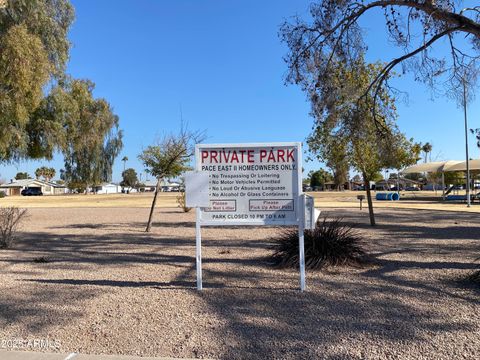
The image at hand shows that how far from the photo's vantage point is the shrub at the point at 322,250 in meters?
8.45

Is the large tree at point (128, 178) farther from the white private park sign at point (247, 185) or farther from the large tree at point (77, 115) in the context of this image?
the white private park sign at point (247, 185)

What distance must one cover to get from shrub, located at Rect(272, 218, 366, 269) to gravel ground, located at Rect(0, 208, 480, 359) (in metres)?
0.36

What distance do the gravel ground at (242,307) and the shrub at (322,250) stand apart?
0.36m

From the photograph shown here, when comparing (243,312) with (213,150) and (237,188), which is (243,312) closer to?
(237,188)

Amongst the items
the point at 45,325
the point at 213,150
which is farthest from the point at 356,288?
the point at 45,325

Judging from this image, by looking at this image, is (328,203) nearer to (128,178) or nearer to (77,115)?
(77,115)

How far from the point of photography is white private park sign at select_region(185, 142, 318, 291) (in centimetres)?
671

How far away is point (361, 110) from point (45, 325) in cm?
818

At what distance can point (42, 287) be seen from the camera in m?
6.85

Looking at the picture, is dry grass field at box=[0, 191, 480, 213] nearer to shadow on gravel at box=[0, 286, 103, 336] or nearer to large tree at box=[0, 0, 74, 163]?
large tree at box=[0, 0, 74, 163]

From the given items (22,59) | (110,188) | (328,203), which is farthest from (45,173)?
(22,59)

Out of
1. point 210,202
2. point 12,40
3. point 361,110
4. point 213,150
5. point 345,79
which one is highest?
point 12,40

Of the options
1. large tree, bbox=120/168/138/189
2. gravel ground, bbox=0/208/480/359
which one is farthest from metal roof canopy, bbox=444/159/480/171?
large tree, bbox=120/168/138/189

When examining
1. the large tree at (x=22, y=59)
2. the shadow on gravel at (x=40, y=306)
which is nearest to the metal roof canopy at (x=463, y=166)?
the large tree at (x=22, y=59)
